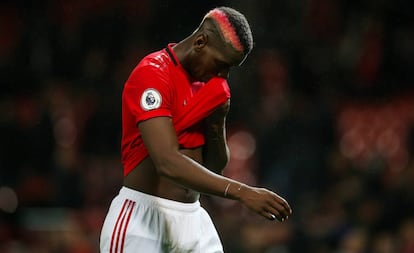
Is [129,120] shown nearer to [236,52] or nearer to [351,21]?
[236,52]

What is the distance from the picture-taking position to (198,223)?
4.16 metres

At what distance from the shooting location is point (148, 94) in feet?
12.9

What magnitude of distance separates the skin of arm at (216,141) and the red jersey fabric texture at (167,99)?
0.05 metres

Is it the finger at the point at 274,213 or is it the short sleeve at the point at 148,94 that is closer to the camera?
the finger at the point at 274,213

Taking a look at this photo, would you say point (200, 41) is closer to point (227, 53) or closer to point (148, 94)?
point (227, 53)

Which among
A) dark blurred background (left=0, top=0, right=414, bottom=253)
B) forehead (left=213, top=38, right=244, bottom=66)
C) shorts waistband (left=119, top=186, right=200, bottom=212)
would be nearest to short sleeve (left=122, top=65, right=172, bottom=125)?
forehead (left=213, top=38, right=244, bottom=66)

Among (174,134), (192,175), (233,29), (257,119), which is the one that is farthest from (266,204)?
(257,119)

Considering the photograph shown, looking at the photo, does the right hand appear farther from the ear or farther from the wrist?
the ear

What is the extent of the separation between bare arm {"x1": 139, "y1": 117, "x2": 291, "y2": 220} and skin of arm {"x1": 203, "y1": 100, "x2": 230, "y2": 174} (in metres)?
0.31

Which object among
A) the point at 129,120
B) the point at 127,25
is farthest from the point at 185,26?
the point at 129,120

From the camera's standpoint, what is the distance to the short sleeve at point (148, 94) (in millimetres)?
3895

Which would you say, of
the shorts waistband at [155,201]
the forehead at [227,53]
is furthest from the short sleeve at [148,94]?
the shorts waistband at [155,201]

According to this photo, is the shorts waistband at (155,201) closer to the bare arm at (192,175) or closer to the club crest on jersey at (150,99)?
the bare arm at (192,175)

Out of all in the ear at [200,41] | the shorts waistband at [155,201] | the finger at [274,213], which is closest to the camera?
the finger at [274,213]
